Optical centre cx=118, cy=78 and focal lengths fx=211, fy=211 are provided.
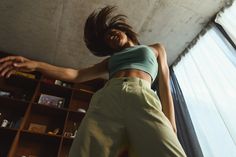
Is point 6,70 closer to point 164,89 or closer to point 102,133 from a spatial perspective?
point 102,133

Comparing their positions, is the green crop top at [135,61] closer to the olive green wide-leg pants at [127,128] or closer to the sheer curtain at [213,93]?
the olive green wide-leg pants at [127,128]

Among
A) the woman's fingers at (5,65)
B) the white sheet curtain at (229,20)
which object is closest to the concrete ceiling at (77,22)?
the white sheet curtain at (229,20)

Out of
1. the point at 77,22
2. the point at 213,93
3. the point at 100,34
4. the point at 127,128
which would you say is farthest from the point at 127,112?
the point at 77,22

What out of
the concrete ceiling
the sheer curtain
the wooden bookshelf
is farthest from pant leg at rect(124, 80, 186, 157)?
the wooden bookshelf

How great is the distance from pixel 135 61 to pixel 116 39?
0.29 m

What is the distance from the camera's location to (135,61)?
108 centimetres

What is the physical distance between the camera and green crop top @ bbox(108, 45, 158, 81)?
3.48 feet

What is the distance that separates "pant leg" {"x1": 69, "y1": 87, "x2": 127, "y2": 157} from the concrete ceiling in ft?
5.30

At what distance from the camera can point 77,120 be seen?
2943 millimetres

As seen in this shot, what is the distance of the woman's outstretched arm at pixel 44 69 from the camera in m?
0.93

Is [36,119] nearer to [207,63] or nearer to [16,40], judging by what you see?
[16,40]

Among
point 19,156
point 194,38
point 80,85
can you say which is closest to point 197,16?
point 194,38

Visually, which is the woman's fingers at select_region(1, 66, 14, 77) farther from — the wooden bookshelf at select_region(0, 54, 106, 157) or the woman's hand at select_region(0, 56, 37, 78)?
the wooden bookshelf at select_region(0, 54, 106, 157)

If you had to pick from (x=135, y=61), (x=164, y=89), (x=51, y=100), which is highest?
(x=51, y=100)
